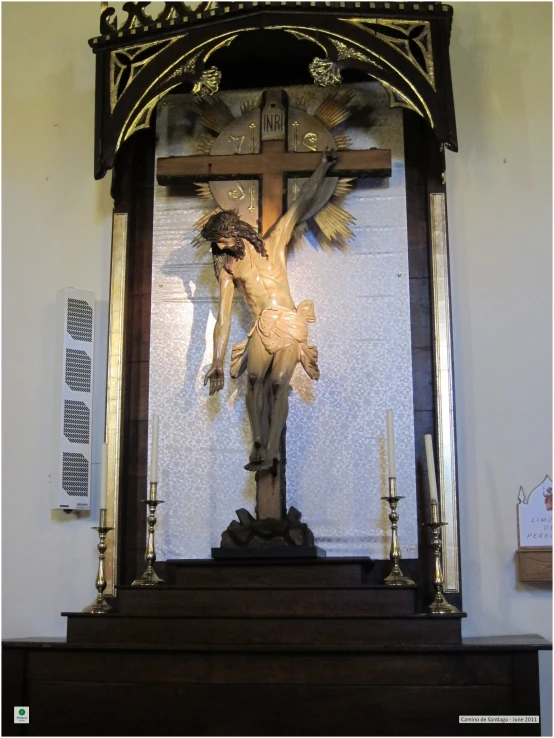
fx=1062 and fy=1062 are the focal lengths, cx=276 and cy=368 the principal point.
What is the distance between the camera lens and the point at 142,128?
3.72 metres

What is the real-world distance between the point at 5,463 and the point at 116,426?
1.46ft

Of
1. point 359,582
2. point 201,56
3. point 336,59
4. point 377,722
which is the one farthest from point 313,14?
point 377,722

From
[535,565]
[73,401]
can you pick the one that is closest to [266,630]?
[535,565]

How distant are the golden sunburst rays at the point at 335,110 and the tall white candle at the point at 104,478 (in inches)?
57.4

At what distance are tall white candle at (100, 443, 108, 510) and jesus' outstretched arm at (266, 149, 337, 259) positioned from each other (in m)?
0.91

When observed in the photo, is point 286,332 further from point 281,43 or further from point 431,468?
point 281,43

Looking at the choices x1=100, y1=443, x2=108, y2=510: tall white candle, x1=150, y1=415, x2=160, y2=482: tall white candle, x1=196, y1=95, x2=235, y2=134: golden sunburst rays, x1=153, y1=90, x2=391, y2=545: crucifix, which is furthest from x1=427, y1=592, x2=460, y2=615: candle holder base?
x1=196, y1=95, x2=235, y2=134: golden sunburst rays

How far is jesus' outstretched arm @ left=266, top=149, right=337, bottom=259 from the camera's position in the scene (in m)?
3.71

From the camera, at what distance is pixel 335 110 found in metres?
3.96

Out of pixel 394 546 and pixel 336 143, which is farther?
pixel 336 143

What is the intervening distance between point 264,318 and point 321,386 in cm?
36

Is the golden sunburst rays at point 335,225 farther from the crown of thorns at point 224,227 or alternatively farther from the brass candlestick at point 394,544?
the brass candlestick at point 394,544

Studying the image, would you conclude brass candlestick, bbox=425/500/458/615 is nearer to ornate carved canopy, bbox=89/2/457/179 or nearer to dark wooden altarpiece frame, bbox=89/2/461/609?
dark wooden altarpiece frame, bbox=89/2/461/609

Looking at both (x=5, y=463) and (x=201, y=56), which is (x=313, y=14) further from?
(x=5, y=463)
